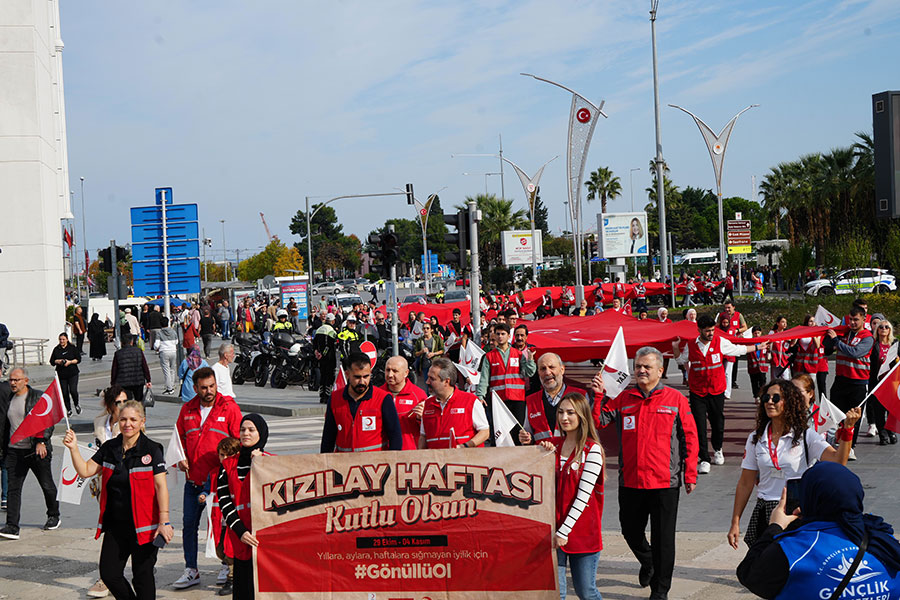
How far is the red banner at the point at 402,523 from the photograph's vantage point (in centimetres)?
623

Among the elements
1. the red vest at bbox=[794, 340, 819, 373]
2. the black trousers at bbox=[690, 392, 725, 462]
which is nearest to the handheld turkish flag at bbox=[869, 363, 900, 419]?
the black trousers at bbox=[690, 392, 725, 462]

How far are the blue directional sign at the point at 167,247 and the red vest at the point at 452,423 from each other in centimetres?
1725

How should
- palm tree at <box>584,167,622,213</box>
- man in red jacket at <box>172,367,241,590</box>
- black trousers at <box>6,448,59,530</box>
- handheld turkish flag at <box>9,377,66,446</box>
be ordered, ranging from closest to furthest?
man in red jacket at <box>172,367,241,590</box> < handheld turkish flag at <box>9,377,66,446</box> < black trousers at <box>6,448,59,530</box> < palm tree at <box>584,167,622,213</box>

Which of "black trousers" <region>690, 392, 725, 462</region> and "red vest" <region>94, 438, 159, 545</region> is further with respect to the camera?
"black trousers" <region>690, 392, 725, 462</region>

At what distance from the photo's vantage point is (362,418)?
7.39 metres

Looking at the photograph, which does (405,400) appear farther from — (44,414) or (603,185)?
(603,185)

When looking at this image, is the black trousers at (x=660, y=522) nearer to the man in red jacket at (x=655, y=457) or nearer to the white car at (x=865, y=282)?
the man in red jacket at (x=655, y=457)

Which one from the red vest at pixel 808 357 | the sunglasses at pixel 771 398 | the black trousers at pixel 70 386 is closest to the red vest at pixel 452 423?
the sunglasses at pixel 771 398

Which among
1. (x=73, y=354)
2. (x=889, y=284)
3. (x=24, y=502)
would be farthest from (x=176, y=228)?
(x=889, y=284)

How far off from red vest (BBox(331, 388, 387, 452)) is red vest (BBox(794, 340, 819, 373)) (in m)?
9.05

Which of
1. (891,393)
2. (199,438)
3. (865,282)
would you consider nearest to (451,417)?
(199,438)

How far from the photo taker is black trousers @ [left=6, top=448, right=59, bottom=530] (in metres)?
10.1

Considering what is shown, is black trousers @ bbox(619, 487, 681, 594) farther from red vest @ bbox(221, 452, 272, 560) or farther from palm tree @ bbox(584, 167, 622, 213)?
palm tree @ bbox(584, 167, 622, 213)

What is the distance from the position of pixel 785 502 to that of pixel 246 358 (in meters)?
20.9
